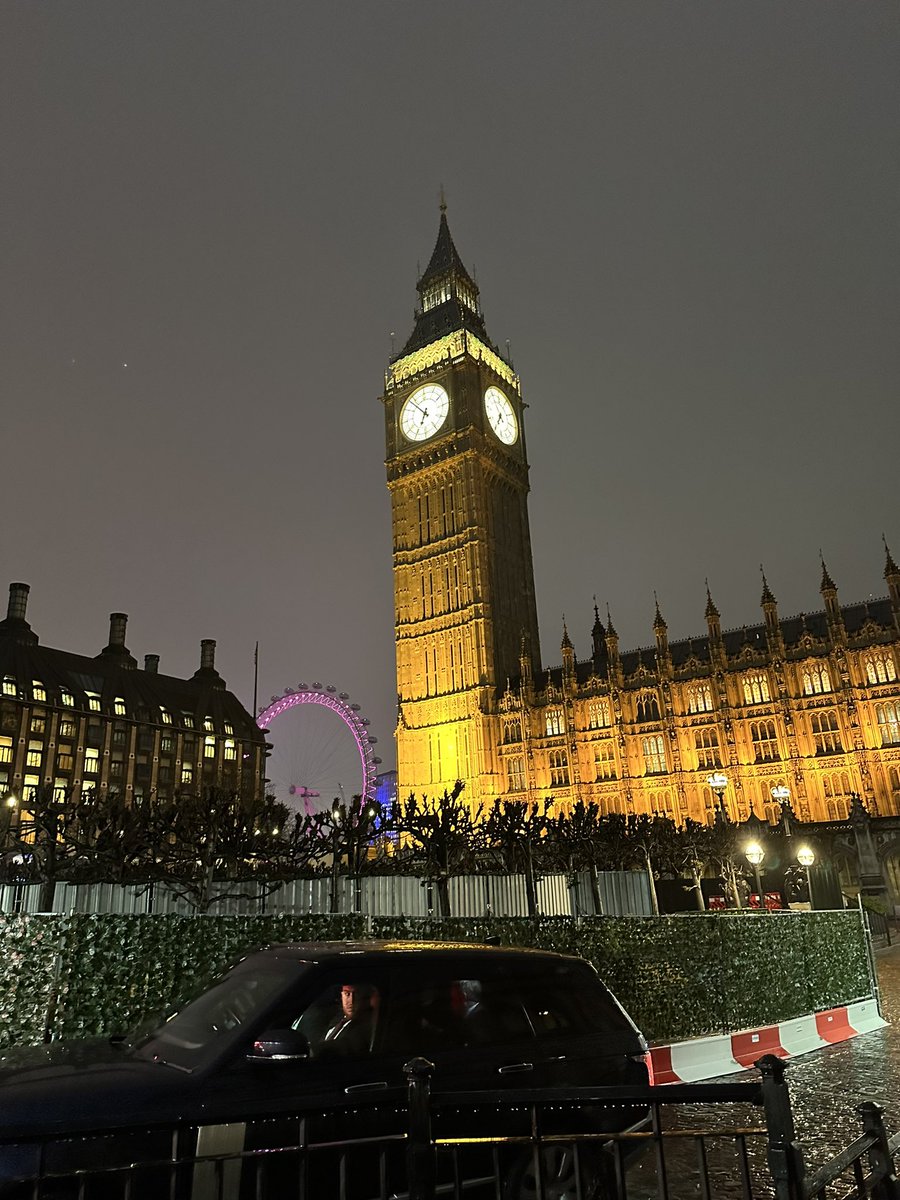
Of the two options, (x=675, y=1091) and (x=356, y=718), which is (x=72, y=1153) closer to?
(x=675, y=1091)

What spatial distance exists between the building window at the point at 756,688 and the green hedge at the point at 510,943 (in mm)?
50151

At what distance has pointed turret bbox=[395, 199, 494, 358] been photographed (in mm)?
90625

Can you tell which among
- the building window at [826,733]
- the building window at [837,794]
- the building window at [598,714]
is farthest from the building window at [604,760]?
the building window at [837,794]

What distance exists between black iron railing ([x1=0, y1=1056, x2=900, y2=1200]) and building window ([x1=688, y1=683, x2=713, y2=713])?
206ft

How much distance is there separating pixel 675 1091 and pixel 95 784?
84.1 meters

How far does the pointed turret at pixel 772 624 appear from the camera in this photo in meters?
62.8

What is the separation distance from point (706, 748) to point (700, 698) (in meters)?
4.28

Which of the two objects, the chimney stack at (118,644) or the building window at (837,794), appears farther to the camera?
the chimney stack at (118,644)

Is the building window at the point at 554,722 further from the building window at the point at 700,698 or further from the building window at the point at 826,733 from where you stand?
the building window at the point at 826,733

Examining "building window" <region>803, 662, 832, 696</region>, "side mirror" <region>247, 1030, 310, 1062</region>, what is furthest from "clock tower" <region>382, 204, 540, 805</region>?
"side mirror" <region>247, 1030, 310, 1062</region>

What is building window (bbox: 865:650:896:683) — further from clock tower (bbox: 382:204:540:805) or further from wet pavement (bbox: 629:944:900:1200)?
wet pavement (bbox: 629:944:900:1200)

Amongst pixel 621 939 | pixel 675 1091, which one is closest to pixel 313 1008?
pixel 675 1091

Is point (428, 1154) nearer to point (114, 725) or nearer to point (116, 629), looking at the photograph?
point (114, 725)

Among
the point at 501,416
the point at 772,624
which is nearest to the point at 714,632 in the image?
the point at 772,624
